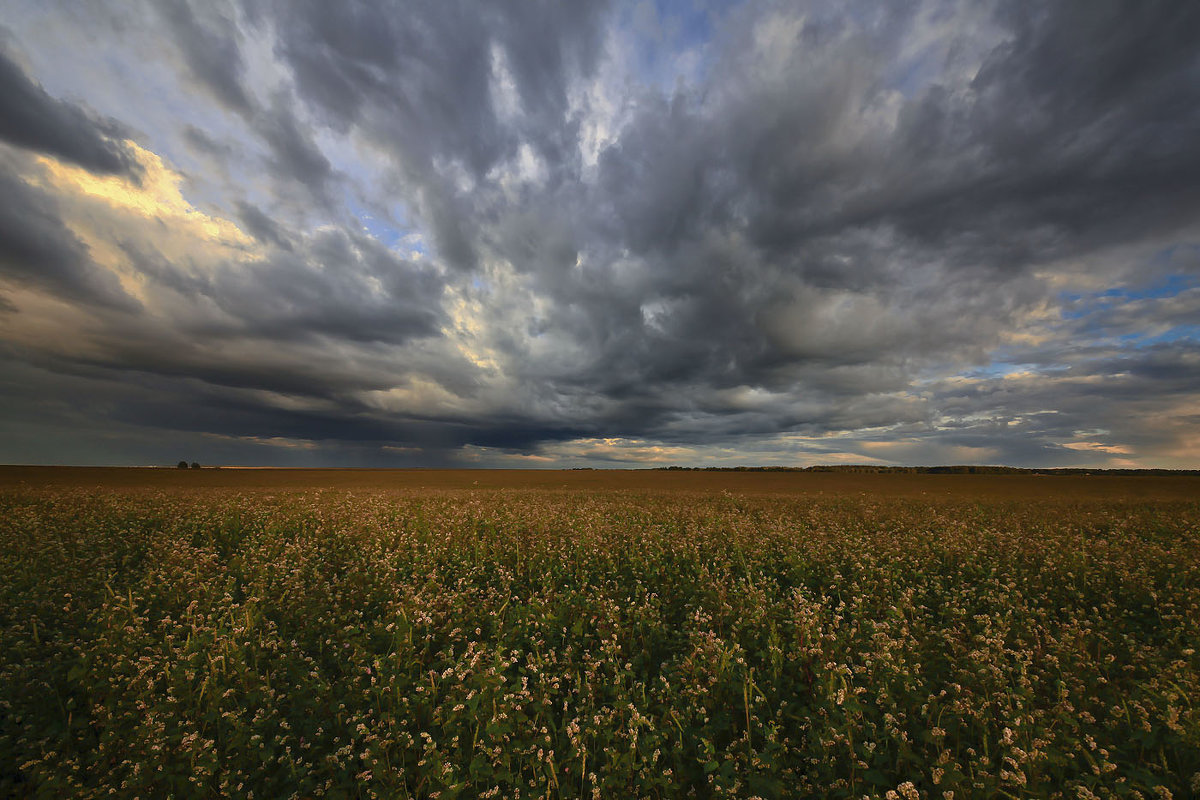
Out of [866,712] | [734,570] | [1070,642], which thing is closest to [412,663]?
[866,712]

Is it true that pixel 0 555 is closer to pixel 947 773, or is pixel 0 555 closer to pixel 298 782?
pixel 298 782

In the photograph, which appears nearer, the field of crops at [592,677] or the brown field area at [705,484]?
the field of crops at [592,677]

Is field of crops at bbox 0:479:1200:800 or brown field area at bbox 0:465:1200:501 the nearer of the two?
field of crops at bbox 0:479:1200:800

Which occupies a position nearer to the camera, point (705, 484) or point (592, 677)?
point (592, 677)

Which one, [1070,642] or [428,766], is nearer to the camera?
[428,766]

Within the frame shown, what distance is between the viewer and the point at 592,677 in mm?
5957

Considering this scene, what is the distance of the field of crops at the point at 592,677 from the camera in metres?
4.54

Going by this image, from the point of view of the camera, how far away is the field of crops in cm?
454

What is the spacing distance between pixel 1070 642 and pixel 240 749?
1039 cm

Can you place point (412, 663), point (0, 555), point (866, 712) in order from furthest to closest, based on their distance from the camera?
1. point (0, 555)
2. point (412, 663)
3. point (866, 712)

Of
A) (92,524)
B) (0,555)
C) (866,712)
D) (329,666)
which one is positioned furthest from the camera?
(92,524)

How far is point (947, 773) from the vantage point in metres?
3.98

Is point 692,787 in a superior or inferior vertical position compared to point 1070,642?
inferior

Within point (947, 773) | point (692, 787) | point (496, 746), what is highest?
point (947, 773)
